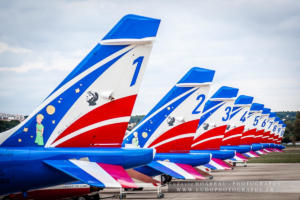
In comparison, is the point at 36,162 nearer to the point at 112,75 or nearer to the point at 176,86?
the point at 112,75

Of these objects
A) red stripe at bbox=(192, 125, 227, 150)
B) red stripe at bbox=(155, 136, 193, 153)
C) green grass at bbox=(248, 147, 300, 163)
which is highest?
red stripe at bbox=(192, 125, 227, 150)

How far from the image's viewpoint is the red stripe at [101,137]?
8648mm

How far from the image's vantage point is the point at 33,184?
8047 mm

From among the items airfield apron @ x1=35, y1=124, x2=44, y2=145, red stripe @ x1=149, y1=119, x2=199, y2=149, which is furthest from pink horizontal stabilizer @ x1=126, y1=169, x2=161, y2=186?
airfield apron @ x1=35, y1=124, x2=44, y2=145

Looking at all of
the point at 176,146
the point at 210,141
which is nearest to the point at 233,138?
the point at 210,141

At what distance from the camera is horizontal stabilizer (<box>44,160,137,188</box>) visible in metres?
7.31

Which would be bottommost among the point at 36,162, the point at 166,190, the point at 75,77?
the point at 166,190

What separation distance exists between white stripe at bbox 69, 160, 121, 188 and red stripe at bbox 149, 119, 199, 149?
324 inches

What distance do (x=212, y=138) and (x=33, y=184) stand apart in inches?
617

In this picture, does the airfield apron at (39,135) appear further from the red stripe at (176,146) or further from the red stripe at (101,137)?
the red stripe at (176,146)

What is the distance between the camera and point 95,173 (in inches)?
302

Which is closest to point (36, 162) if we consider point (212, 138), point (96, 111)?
point (96, 111)

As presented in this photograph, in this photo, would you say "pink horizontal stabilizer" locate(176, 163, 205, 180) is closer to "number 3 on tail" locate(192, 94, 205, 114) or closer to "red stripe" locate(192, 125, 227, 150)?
"number 3 on tail" locate(192, 94, 205, 114)

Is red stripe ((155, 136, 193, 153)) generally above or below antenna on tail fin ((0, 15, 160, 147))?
below
